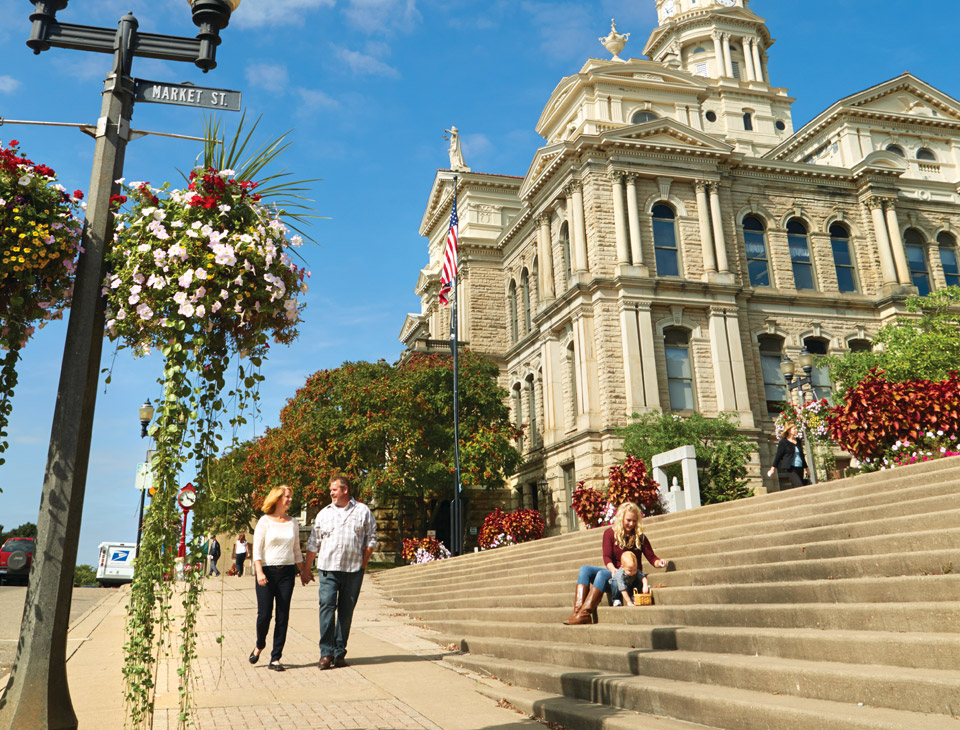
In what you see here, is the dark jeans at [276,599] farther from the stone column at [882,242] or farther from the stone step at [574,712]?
the stone column at [882,242]

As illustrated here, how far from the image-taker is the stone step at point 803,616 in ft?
18.4

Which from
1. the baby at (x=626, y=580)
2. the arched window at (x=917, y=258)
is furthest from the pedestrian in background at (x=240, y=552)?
the arched window at (x=917, y=258)

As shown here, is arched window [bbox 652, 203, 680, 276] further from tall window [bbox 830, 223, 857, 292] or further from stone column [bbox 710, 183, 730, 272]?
tall window [bbox 830, 223, 857, 292]

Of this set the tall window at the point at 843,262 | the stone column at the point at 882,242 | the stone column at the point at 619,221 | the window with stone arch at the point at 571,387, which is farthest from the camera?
the tall window at the point at 843,262

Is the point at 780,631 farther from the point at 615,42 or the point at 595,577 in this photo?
the point at 615,42

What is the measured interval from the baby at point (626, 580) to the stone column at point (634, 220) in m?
24.5

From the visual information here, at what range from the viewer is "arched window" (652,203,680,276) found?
3394 centimetres

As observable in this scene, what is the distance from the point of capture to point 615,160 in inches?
1328

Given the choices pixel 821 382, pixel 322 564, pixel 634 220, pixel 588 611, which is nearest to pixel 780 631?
pixel 588 611

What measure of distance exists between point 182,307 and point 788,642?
204 inches

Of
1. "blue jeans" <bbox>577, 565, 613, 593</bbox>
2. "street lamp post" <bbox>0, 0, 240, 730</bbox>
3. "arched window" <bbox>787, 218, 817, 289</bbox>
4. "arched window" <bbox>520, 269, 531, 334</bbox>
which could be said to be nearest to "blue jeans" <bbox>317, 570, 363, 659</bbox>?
"blue jeans" <bbox>577, 565, 613, 593</bbox>

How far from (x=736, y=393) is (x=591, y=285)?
7.52m

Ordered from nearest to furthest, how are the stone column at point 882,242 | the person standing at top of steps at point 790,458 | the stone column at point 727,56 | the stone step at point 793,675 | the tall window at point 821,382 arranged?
the stone step at point 793,675 → the person standing at top of steps at point 790,458 → the tall window at point 821,382 → the stone column at point 882,242 → the stone column at point 727,56

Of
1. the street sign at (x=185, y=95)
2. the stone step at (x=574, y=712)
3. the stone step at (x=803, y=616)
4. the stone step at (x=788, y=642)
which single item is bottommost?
the stone step at (x=574, y=712)
